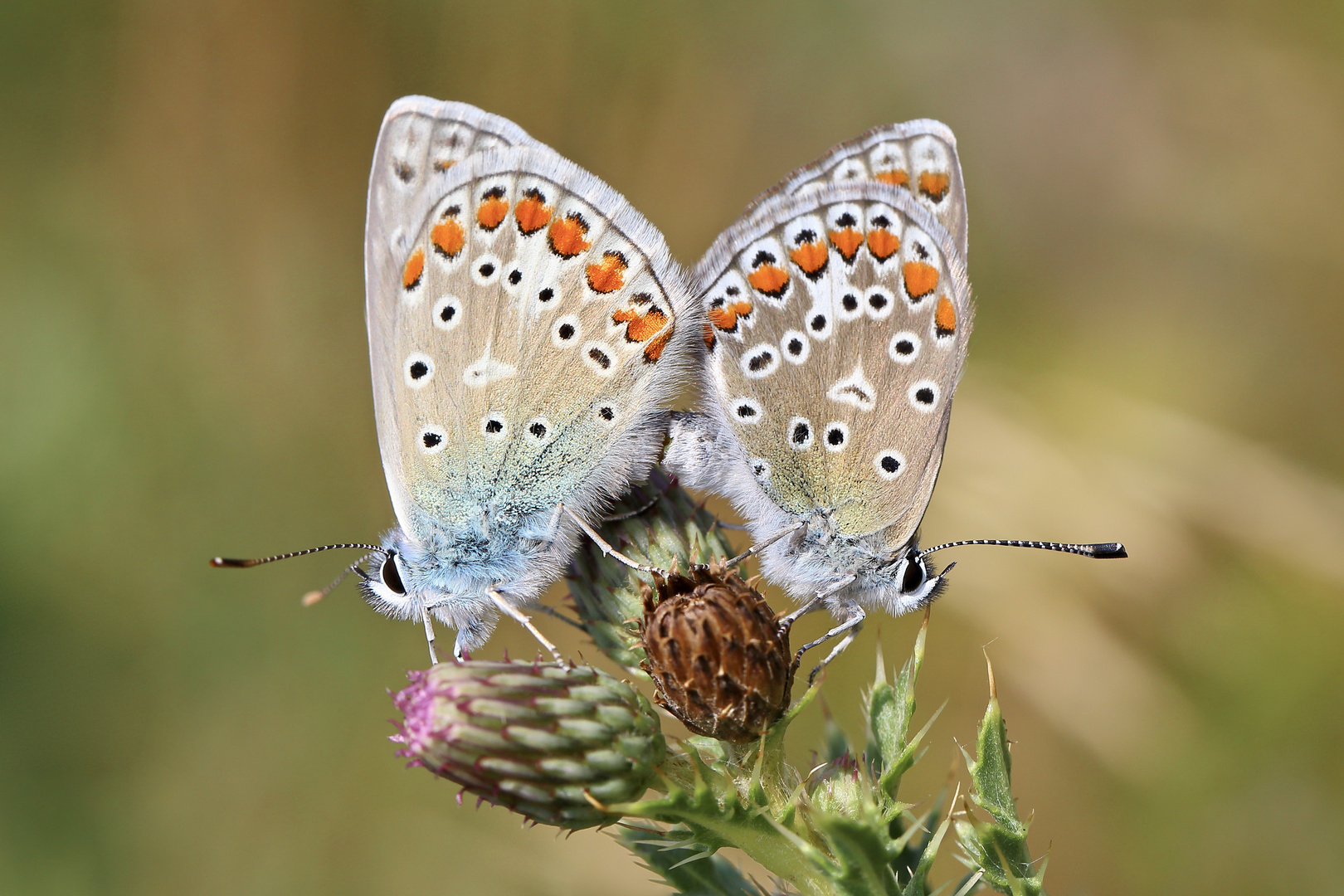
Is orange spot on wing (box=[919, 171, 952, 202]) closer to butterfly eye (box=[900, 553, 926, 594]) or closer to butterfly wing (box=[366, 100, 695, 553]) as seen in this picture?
butterfly wing (box=[366, 100, 695, 553])

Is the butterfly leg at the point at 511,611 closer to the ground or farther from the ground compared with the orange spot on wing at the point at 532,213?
closer to the ground

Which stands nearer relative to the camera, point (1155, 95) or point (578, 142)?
point (1155, 95)

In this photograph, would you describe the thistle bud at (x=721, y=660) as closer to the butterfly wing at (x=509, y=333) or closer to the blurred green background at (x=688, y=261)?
the butterfly wing at (x=509, y=333)

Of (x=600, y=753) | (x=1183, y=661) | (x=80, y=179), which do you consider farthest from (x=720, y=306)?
(x=80, y=179)

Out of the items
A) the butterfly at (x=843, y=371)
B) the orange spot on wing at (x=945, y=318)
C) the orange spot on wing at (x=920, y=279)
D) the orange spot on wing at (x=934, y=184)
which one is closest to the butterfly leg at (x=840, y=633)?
the butterfly at (x=843, y=371)

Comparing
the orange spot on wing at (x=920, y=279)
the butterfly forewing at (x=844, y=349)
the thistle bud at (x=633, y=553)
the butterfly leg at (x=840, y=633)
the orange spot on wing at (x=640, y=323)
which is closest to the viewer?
the butterfly leg at (x=840, y=633)

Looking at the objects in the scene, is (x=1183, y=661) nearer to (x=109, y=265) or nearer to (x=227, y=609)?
(x=227, y=609)
